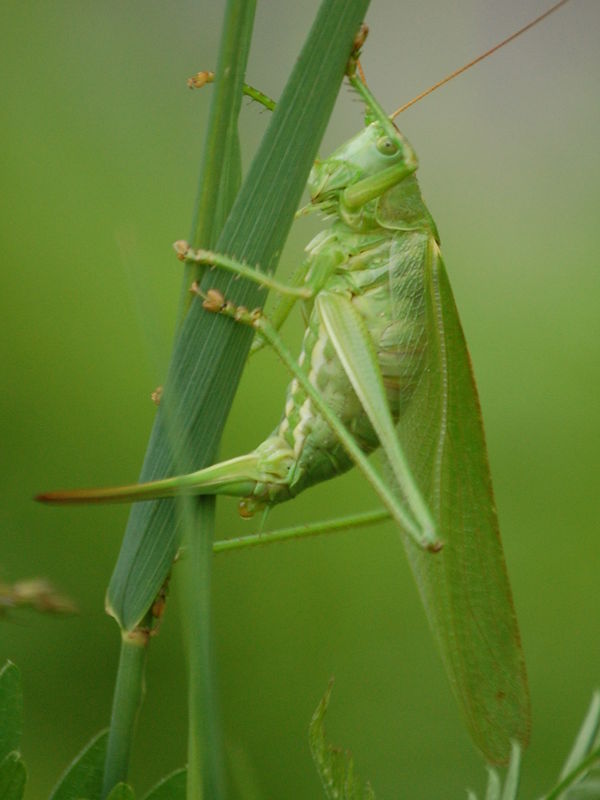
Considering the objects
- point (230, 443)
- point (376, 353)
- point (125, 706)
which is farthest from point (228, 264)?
point (230, 443)

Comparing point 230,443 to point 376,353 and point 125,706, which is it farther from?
point 125,706

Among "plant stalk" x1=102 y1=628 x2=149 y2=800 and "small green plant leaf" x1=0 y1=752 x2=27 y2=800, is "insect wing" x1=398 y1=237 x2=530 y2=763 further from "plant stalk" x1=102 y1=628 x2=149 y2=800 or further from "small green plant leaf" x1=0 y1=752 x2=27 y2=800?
"small green plant leaf" x1=0 y1=752 x2=27 y2=800

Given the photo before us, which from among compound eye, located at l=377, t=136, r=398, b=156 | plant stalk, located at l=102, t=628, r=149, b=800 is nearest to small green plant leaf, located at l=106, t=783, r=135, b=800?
plant stalk, located at l=102, t=628, r=149, b=800

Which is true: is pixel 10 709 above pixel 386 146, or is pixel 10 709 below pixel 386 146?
below

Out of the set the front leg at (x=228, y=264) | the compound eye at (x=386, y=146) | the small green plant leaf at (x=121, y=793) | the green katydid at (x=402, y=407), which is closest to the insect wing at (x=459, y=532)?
the green katydid at (x=402, y=407)

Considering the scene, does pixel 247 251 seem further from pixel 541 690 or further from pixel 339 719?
pixel 541 690

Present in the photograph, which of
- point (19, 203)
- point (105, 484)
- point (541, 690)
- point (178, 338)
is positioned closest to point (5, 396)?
point (105, 484)

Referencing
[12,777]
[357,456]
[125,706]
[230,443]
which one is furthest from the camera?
[230,443]

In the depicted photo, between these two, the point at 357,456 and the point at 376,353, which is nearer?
the point at 357,456
